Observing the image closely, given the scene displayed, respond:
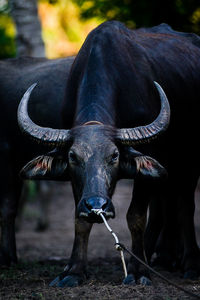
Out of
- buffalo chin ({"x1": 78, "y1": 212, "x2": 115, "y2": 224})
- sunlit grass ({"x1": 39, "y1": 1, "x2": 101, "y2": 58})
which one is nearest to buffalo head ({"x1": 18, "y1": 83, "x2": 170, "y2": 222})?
buffalo chin ({"x1": 78, "y1": 212, "x2": 115, "y2": 224})

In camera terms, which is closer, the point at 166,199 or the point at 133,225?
the point at 133,225

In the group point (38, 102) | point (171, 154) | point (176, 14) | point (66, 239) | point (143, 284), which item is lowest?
point (66, 239)

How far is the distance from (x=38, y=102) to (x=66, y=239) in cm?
430

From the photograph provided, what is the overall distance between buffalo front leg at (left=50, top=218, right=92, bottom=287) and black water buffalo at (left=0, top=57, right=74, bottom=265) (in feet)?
4.63

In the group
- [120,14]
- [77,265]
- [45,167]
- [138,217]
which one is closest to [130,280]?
[77,265]

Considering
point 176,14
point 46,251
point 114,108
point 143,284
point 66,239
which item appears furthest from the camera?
point 66,239

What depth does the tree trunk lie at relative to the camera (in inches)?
448

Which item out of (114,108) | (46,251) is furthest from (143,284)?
(46,251)

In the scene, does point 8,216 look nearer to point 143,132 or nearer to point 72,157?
point 72,157

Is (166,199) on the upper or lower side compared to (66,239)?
upper

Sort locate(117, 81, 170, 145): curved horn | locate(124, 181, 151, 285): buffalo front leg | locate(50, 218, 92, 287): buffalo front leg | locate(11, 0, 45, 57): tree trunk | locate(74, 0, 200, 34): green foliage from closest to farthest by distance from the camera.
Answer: locate(117, 81, 170, 145): curved horn
locate(50, 218, 92, 287): buffalo front leg
locate(124, 181, 151, 285): buffalo front leg
locate(74, 0, 200, 34): green foliage
locate(11, 0, 45, 57): tree trunk

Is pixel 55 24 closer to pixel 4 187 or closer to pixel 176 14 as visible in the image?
pixel 176 14

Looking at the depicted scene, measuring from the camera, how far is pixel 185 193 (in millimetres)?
7973

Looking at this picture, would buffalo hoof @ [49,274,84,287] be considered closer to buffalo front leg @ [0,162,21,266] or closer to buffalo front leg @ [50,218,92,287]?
buffalo front leg @ [50,218,92,287]
